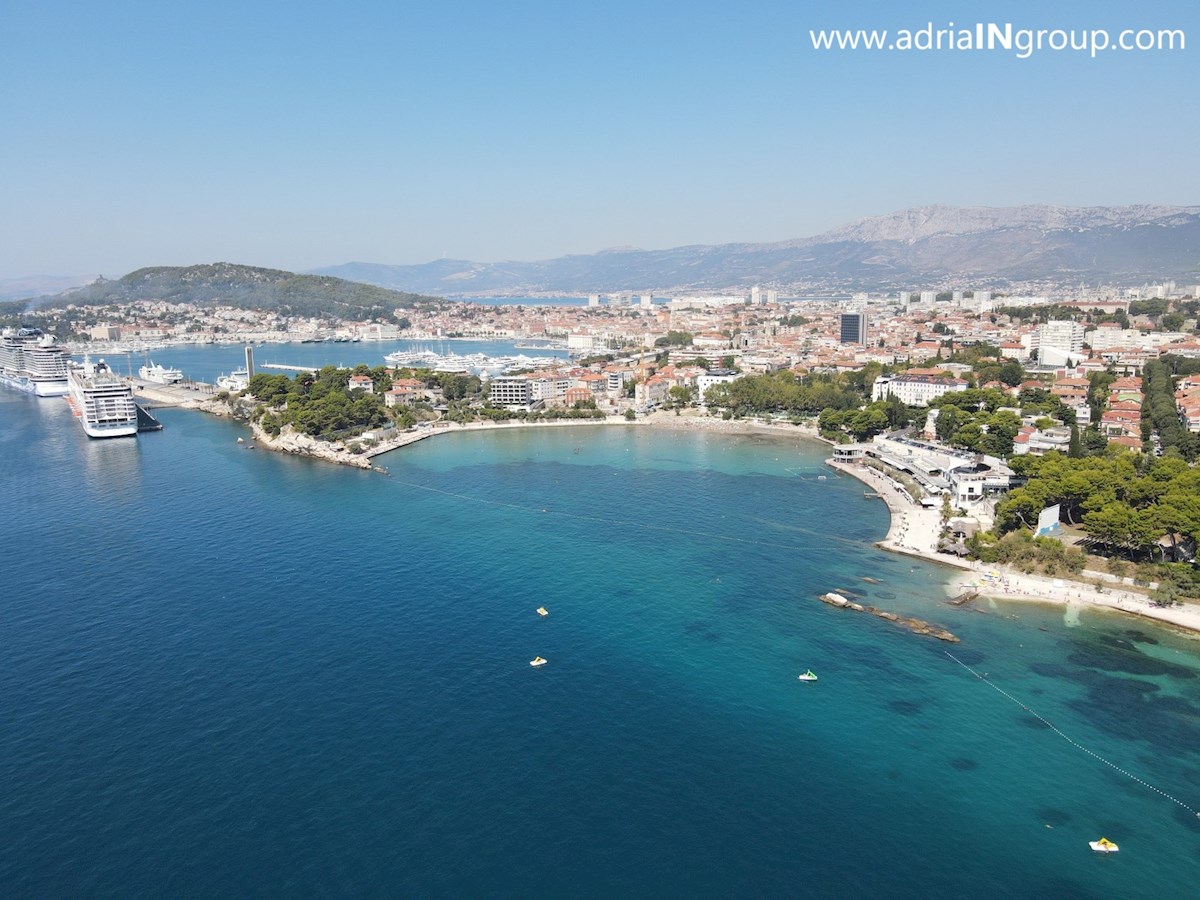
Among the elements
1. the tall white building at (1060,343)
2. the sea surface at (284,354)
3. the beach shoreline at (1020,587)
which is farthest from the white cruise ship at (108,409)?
the tall white building at (1060,343)

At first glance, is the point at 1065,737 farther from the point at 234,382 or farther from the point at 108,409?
the point at 234,382

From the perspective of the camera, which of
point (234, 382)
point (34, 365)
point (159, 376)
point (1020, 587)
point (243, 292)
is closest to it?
point (1020, 587)

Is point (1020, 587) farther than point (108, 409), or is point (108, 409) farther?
point (108, 409)

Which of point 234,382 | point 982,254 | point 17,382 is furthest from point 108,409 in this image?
point 982,254

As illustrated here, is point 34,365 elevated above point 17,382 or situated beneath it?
elevated above

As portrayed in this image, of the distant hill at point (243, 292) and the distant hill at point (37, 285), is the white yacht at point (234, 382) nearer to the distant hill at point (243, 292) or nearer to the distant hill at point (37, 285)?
the distant hill at point (243, 292)

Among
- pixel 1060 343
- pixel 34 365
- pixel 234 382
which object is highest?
pixel 34 365

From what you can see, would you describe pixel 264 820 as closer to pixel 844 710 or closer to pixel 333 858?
pixel 333 858
